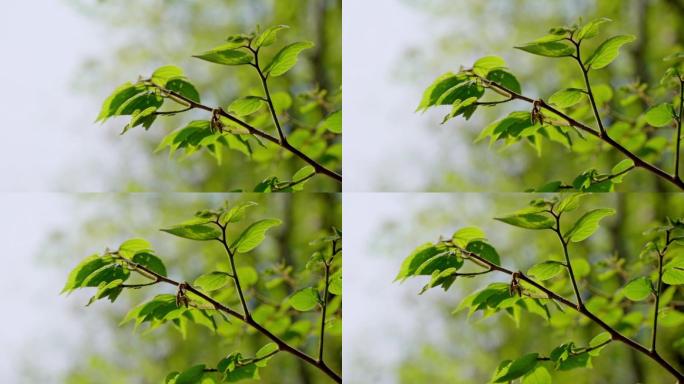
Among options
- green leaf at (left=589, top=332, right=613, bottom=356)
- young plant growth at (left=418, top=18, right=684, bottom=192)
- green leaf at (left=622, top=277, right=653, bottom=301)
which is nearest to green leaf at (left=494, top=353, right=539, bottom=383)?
green leaf at (left=589, top=332, right=613, bottom=356)

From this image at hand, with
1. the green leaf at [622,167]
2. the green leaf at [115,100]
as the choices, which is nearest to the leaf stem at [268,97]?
the green leaf at [115,100]

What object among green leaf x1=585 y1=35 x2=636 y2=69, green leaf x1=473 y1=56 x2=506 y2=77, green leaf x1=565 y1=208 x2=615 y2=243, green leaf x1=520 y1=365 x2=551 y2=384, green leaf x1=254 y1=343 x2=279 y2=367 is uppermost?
green leaf x1=585 y1=35 x2=636 y2=69

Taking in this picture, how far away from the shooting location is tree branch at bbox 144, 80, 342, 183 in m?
1.65

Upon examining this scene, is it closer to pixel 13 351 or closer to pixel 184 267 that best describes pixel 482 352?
pixel 184 267

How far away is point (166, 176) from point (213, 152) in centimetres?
10

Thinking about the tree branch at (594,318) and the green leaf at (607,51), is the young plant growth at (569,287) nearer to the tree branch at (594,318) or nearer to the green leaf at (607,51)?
the tree branch at (594,318)

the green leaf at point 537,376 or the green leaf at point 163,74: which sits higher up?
the green leaf at point 163,74

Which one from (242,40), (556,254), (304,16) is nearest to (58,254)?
(242,40)

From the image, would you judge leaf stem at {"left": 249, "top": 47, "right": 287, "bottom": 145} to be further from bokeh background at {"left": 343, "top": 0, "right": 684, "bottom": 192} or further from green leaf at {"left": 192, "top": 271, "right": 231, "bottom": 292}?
green leaf at {"left": 192, "top": 271, "right": 231, "bottom": 292}

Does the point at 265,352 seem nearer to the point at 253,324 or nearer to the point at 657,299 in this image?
the point at 253,324

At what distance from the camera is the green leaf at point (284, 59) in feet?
5.46

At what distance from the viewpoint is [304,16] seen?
5.50 ft

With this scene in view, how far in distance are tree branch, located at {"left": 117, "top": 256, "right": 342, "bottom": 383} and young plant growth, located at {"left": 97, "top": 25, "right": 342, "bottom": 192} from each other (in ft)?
0.78

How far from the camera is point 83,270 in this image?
163 centimetres
